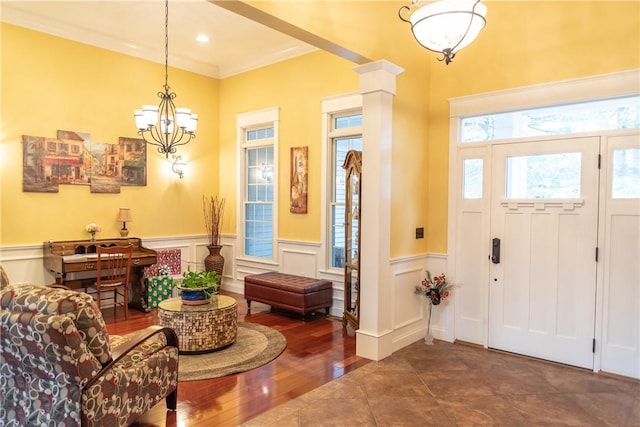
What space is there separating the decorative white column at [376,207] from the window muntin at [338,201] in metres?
1.45

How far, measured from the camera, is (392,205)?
413 centimetres

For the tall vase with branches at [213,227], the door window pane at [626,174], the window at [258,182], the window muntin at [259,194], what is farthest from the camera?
the tall vase with branches at [213,227]

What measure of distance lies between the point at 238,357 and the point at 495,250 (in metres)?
2.80

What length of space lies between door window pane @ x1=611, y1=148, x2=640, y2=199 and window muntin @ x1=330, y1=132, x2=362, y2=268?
2.94m

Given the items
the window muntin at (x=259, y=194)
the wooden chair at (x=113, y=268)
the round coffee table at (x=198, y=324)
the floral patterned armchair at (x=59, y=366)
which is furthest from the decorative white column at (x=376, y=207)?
the wooden chair at (x=113, y=268)

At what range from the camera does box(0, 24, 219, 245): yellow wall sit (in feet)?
16.4

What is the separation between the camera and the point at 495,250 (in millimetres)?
4219

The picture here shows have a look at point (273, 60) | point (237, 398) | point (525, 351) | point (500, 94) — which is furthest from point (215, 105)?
point (525, 351)

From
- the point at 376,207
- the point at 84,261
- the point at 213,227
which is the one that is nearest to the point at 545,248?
the point at 376,207

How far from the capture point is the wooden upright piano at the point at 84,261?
497 cm

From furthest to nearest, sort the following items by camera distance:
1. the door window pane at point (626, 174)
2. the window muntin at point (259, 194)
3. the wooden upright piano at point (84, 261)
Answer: the window muntin at point (259, 194) < the wooden upright piano at point (84, 261) < the door window pane at point (626, 174)

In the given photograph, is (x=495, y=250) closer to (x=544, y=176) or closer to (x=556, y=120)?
(x=544, y=176)

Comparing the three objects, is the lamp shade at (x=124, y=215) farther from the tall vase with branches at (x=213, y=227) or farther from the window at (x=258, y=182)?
the window at (x=258, y=182)

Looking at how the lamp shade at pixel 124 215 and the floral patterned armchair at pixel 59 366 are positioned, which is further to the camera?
the lamp shade at pixel 124 215
